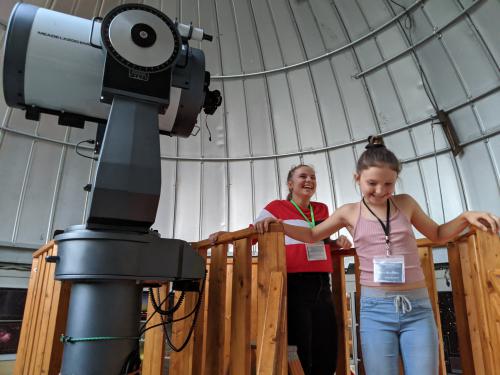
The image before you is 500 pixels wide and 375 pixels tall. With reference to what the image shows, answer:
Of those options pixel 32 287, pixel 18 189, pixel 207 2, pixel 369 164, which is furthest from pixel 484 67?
pixel 18 189

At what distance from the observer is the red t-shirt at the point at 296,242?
7.21 feet

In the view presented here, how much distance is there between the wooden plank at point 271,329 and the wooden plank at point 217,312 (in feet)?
1.88

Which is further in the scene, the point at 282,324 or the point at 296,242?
the point at 296,242

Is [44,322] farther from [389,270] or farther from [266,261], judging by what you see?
[389,270]

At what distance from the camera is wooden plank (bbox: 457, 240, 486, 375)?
1941 millimetres

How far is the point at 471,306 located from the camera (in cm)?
201

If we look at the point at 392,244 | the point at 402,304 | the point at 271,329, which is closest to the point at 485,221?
the point at 392,244

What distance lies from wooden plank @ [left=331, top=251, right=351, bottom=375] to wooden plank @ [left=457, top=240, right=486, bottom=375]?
31.9 inches

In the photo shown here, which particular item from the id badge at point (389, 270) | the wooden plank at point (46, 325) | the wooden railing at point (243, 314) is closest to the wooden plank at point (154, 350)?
the wooden railing at point (243, 314)

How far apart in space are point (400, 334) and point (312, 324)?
61cm

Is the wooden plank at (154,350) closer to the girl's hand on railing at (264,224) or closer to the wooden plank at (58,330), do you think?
the wooden plank at (58,330)

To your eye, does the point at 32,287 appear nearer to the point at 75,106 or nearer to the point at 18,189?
the point at 75,106

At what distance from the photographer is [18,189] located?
23.5 ft

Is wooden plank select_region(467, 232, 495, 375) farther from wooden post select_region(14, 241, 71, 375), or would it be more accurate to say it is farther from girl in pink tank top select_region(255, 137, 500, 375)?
wooden post select_region(14, 241, 71, 375)
